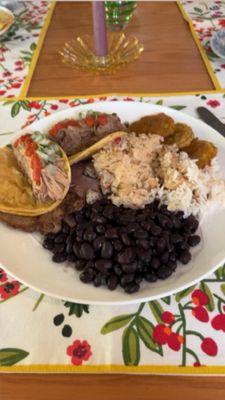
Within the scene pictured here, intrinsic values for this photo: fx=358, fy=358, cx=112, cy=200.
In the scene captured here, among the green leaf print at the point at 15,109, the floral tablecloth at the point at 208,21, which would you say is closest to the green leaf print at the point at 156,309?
the green leaf print at the point at 15,109

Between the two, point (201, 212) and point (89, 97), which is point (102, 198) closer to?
point (201, 212)

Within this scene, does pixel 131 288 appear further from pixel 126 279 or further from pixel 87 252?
pixel 87 252

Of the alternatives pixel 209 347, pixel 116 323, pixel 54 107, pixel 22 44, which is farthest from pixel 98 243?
pixel 22 44

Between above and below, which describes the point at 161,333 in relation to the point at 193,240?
below

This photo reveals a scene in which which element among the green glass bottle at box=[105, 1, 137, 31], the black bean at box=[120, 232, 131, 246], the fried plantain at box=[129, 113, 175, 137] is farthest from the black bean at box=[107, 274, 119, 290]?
the green glass bottle at box=[105, 1, 137, 31]

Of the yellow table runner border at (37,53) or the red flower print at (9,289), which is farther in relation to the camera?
the yellow table runner border at (37,53)

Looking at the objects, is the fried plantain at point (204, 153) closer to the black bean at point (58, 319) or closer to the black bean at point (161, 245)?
the black bean at point (161, 245)
